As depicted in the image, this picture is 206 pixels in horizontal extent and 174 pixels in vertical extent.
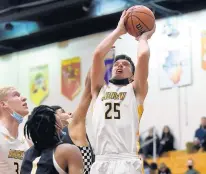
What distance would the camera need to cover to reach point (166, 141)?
1413cm

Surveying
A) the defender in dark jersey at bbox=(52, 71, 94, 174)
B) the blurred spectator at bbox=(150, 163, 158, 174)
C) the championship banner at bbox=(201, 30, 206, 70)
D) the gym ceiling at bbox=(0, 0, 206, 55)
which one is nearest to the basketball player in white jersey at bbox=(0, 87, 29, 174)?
the defender in dark jersey at bbox=(52, 71, 94, 174)

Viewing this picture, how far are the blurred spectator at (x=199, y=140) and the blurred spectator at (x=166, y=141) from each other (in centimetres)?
61

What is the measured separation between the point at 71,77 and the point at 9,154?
473 inches

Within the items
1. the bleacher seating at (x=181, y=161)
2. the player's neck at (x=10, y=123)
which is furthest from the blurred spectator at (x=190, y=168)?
the player's neck at (x=10, y=123)

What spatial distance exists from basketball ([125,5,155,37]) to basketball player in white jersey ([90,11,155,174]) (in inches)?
3.5

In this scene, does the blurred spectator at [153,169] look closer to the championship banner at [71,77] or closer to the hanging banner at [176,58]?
the hanging banner at [176,58]

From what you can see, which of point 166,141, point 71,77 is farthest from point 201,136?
point 71,77

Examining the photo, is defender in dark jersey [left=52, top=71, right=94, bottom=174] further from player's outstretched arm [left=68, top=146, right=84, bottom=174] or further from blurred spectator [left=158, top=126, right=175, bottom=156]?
blurred spectator [left=158, top=126, right=175, bottom=156]

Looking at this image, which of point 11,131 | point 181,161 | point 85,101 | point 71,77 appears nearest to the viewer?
point 85,101

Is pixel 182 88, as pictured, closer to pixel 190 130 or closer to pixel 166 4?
pixel 190 130

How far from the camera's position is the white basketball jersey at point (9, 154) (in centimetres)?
489

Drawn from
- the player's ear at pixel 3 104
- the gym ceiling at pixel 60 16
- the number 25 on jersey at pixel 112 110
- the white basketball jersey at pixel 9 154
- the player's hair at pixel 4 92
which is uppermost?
the gym ceiling at pixel 60 16

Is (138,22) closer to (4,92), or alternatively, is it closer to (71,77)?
(4,92)

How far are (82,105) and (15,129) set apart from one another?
0.85 metres
